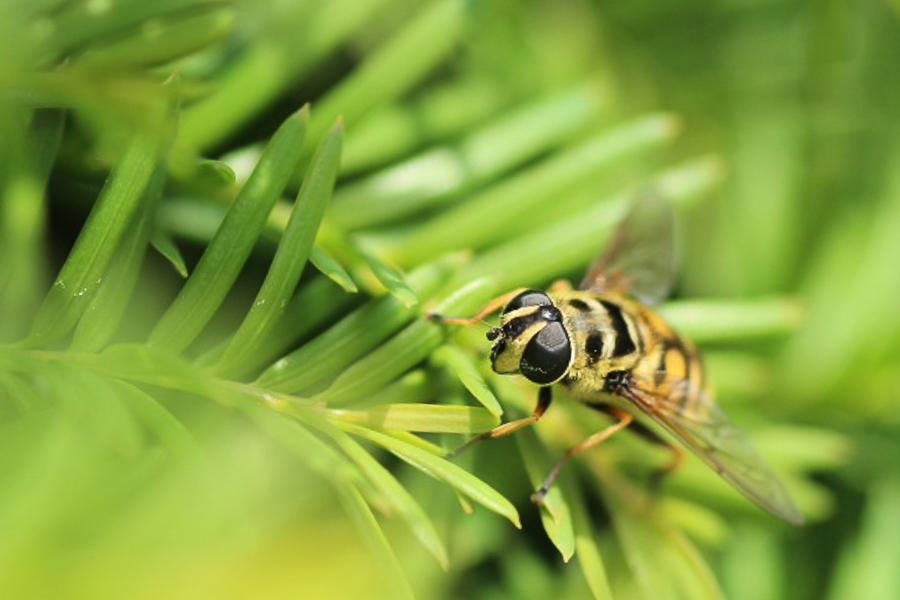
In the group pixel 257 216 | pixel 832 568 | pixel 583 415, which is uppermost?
pixel 257 216

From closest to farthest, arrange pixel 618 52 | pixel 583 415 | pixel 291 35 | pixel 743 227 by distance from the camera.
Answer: pixel 291 35
pixel 583 415
pixel 743 227
pixel 618 52

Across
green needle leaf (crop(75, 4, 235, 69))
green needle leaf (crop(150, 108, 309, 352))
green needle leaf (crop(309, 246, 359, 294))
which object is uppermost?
green needle leaf (crop(75, 4, 235, 69))

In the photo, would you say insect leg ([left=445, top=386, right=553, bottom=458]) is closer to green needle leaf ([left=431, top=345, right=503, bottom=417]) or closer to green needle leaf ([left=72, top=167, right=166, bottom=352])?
green needle leaf ([left=431, top=345, right=503, bottom=417])

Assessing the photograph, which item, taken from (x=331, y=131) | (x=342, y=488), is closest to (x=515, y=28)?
(x=331, y=131)

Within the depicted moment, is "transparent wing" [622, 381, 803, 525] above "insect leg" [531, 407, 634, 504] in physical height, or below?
below

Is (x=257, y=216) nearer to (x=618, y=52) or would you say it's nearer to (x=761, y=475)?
(x=761, y=475)

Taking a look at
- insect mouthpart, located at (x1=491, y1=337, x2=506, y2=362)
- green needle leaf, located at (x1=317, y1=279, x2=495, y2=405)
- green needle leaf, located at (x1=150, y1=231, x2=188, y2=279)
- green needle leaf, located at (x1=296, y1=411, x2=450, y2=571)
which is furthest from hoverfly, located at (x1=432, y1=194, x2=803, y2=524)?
green needle leaf, located at (x1=150, y1=231, x2=188, y2=279)

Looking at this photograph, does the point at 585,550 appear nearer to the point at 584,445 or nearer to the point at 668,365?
the point at 584,445

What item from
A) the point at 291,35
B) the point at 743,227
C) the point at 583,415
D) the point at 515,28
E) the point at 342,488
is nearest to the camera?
the point at 342,488
